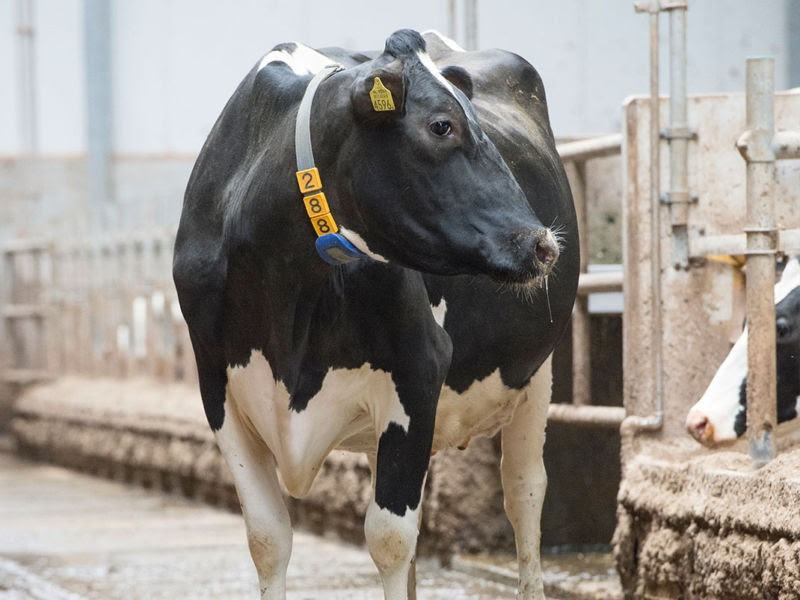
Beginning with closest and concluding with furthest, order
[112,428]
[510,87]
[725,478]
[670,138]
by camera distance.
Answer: [725,478] → [510,87] → [670,138] → [112,428]

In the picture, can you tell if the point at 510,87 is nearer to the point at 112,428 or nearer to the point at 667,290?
the point at 667,290

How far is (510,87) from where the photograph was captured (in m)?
5.19

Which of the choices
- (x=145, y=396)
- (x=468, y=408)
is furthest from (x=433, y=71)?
(x=145, y=396)

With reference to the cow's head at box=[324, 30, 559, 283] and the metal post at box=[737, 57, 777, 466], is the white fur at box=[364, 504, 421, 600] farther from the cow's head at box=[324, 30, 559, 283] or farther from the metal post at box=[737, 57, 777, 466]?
the metal post at box=[737, 57, 777, 466]

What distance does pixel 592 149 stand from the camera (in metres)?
6.25

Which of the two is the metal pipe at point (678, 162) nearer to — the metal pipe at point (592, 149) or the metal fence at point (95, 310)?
the metal pipe at point (592, 149)

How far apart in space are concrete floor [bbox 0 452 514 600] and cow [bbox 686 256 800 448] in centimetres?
142

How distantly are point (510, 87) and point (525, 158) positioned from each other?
0.49 m

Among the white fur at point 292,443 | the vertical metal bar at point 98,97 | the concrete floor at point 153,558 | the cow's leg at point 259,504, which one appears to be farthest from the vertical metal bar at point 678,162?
the vertical metal bar at point 98,97

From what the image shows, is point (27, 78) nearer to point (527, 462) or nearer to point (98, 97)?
point (98, 97)

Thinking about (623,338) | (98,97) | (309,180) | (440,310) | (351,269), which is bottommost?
(623,338)

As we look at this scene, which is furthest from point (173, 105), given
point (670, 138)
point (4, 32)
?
point (670, 138)

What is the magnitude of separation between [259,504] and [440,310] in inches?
30.9

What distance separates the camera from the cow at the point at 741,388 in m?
4.91
